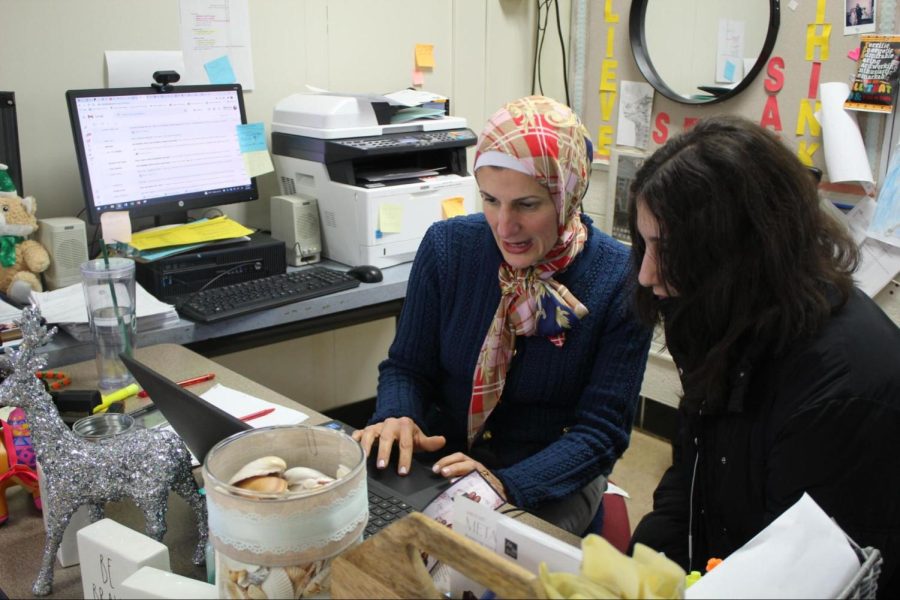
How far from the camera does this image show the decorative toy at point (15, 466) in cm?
111

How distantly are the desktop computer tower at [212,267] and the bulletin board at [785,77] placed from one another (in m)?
1.52

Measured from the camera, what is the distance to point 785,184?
1131 millimetres

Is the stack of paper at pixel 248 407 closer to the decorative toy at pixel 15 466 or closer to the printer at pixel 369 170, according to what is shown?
the decorative toy at pixel 15 466

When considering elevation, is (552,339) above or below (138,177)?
below

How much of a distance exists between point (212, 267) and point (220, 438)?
1.31 metres

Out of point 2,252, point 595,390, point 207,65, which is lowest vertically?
point 595,390

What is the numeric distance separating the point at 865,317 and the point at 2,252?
6.24 ft

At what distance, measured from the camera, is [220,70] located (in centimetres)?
254

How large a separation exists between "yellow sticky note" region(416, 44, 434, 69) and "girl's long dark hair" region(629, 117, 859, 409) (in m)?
1.96

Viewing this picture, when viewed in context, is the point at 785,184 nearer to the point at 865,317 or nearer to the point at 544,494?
the point at 865,317

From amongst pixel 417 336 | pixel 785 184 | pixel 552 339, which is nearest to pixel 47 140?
pixel 417 336

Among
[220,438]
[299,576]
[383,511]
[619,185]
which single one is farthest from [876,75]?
[299,576]

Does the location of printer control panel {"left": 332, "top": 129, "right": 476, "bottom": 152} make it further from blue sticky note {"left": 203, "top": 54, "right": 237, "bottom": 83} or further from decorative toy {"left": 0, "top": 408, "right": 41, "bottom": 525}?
decorative toy {"left": 0, "top": 408, "right": 41, "bottom": 525}

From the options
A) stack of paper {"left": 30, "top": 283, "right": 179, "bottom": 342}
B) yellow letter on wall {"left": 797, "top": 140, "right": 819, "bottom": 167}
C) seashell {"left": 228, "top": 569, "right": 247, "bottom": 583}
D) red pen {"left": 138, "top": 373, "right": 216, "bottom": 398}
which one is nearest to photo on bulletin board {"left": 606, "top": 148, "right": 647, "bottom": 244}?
yellow letter on wall {"left": 797, "top": 140, "right": 819, "bottom": 167}
